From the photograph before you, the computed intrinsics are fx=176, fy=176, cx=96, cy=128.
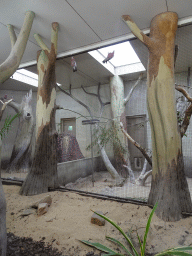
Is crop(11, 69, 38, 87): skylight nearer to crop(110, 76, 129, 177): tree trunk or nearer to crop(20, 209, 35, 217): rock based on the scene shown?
crop(110, 76, 129, 177): tree trunk

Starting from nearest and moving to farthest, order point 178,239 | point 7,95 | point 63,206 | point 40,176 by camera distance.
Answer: point 178,239, point 63,206, point 40,176, point 7,95

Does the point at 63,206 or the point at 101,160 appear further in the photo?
the point at 101,160

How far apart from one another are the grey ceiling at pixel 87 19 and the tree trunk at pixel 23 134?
1567 mm

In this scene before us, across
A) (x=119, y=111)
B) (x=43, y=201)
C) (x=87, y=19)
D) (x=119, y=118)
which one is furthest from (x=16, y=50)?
(x=119, y=111)

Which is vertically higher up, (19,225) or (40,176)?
(40,176)

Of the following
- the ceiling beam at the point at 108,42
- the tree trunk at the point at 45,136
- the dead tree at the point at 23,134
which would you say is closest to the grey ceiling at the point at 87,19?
the ceiling beam at the point at 108,42

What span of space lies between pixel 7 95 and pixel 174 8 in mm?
3203

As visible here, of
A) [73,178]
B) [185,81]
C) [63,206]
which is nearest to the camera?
[63,206]

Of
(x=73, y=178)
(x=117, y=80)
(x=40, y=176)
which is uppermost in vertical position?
(x=117, y=80)

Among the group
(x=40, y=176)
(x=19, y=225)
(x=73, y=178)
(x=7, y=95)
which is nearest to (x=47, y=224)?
(x=19, y=225)

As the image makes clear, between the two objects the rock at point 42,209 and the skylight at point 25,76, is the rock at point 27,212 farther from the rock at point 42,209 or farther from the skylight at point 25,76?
the skylight at point 25,76

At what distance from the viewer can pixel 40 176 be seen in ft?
7.30

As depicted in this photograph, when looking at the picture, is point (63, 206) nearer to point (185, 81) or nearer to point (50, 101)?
point (50, 101)

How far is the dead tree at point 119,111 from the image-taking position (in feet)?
9.93
